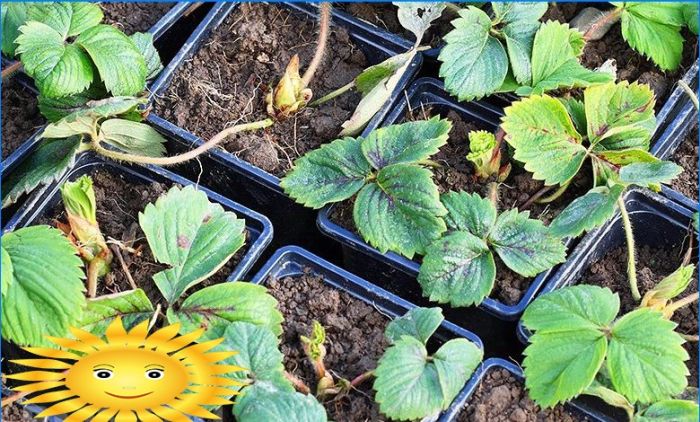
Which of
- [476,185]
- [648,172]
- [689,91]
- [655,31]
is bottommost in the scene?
[476,185]

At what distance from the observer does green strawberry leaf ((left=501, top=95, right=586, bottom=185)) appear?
216cm

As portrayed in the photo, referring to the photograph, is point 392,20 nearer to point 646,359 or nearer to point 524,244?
point 524,244

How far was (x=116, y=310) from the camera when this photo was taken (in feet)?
6.36

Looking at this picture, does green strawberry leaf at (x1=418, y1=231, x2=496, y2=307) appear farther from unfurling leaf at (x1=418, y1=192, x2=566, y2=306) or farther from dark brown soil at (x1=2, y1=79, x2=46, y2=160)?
dark brown soil at (x1=2, y1=79, x2=46, y2=160)

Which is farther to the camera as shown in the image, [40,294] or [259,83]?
[259,83]

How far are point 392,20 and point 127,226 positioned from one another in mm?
837

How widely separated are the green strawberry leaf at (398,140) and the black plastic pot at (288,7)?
15 cm

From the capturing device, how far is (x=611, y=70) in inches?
91.5

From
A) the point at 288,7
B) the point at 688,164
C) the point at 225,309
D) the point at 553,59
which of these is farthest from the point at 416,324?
the point at 288,7

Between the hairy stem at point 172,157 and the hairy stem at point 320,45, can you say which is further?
the hairy stem at point 320,45

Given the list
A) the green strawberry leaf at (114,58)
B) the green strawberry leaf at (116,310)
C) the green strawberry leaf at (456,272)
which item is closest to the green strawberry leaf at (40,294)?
the green strawberry leaf at (116,310)

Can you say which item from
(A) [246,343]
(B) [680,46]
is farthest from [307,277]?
(B) [680,46]

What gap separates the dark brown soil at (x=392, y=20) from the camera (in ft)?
8.26

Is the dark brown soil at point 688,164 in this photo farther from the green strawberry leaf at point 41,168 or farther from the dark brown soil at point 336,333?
the green strawberry leaf at point 41,168
